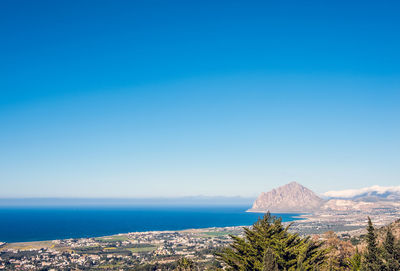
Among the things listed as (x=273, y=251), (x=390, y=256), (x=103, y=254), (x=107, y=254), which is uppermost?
(x=273, y=251)

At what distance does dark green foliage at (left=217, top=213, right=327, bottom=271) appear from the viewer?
20125 millimetres

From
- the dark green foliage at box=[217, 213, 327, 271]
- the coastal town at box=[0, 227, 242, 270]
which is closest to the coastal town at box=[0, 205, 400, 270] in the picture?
the coastal town at box=[0, 227, 242, 270]

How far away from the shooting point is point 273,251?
65.4 ft

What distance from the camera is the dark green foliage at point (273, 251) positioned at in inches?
792

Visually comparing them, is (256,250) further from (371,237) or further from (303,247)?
(371,237)

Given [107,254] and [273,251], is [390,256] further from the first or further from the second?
[107,254]

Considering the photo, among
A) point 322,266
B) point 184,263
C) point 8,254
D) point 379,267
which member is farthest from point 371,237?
point 8,254

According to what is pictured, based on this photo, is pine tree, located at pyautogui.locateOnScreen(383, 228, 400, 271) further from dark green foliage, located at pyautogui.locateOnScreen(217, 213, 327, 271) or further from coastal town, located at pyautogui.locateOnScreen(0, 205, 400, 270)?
coastal town, located at pyautogui.locateOnScreen(0, 205, 400, 270)

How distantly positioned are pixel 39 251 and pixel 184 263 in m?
71.5

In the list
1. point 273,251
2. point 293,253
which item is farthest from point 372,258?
point 273,251

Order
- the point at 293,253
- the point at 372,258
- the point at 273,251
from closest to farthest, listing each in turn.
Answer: the point at 372,258, the point at 273,251, the point at 293,253

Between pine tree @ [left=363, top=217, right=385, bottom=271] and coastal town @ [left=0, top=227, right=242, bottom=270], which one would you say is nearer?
pine tree @ [left=363, top=217, right=385, bottom=271]

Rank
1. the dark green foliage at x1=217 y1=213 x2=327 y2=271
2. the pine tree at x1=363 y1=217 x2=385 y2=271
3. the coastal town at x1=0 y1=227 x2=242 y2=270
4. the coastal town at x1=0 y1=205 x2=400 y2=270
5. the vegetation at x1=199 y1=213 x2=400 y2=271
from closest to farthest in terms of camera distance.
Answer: the pine tree at x1=363 y1=217 x2=385 y2=271 → the vegetation at x1=199 y1=213 x2=400 y2=271 → the dark green foliage at x1=217 y1=213 x2=327 y2=271 → the coastal town at x1=0 y1=205 x2=400 y2=270 → the coastal town at x1=0 y1=227 x2=242 y2=270

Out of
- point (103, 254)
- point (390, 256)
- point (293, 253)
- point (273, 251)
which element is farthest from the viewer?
point (103, 254)
